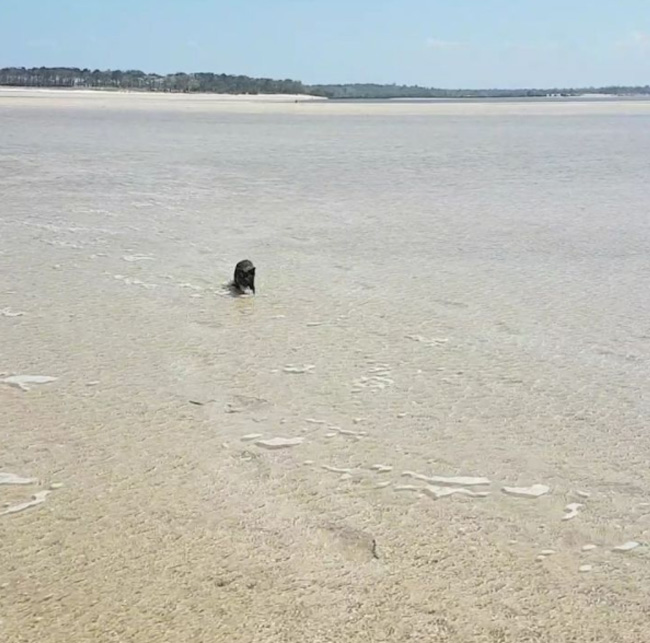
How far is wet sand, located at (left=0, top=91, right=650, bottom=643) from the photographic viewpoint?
7.02 feet

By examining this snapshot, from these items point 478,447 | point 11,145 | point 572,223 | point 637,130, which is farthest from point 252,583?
point 637,130

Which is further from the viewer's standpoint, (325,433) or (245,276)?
(245,276)

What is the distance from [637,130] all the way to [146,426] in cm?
2434

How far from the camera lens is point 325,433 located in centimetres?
320

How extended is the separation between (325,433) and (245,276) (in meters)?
2.26

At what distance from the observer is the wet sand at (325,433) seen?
2139 millimetres

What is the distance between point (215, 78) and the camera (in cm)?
11331

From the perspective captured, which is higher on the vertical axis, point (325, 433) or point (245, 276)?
point (245, 276)

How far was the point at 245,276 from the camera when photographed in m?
5.30

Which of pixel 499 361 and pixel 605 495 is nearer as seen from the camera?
pixel 605 495

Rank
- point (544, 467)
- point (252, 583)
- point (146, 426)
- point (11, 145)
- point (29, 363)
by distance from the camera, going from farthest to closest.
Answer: point (11, 145), point (29, 363), point (146, 426), point (544, 467), point (252, 583)

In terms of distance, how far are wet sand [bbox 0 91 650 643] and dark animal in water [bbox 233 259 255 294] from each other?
119mm

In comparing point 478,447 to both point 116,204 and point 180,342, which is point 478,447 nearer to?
point 180,342

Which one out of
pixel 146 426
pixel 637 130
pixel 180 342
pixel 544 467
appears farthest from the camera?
pixel 637 130
